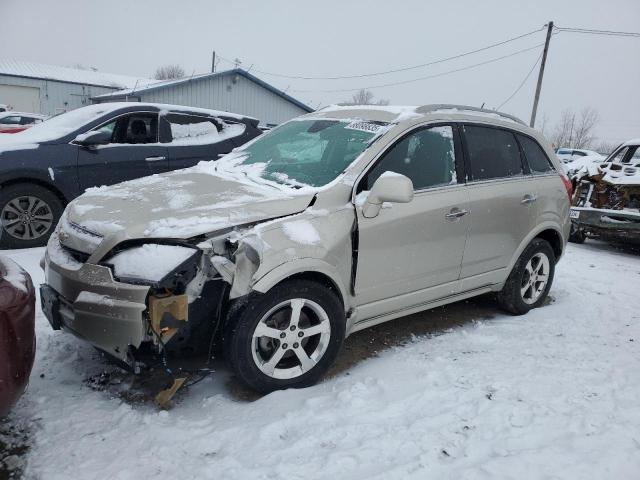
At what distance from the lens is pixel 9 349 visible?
2.19 metres

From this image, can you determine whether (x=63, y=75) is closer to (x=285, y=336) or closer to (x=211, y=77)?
(x=211, y=77)

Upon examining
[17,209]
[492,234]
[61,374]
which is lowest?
[61,374]

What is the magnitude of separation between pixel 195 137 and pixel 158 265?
181 inches

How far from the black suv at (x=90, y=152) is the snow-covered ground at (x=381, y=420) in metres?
2.42

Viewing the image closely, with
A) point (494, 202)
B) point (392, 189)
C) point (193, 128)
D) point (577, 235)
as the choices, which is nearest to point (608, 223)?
point (577, 235)

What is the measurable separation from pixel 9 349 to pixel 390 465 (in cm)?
182

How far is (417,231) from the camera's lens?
348 cm

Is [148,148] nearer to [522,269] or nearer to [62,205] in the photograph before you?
[62,205]

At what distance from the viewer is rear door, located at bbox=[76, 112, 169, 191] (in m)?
5.93

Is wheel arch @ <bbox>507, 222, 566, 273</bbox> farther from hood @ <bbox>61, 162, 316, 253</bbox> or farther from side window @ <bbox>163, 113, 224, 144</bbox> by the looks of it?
side window @ <bbox>163, 113, 224, 144</bbox>

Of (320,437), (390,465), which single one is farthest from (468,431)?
(320,437)

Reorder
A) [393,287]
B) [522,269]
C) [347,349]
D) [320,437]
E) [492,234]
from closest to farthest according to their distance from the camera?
[320,437]
[393,287]
[347,349]
[492,234]
[522,269]

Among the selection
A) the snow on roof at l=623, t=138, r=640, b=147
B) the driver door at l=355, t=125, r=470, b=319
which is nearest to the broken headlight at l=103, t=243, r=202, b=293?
the driver door at l=355, t=125, r=470, b=319

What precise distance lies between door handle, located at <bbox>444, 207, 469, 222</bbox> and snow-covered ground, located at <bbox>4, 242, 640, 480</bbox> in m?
0.99
